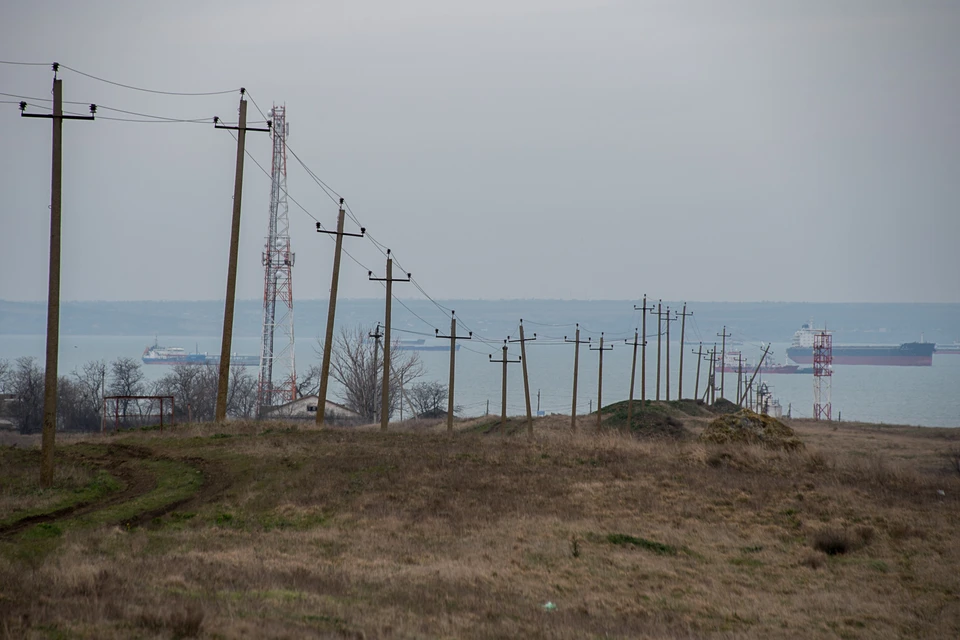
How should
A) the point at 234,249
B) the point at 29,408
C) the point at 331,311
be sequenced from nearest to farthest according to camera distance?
the point at 234,249 < the point at 331,311 < the point at 29,408

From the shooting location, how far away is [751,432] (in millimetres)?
31594

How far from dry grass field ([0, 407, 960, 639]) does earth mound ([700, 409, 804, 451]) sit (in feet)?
11.4

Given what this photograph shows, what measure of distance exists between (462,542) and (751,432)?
18.6 metres

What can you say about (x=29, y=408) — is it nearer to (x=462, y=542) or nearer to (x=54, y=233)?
(x=54, y=233)

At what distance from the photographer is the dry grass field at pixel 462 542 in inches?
406

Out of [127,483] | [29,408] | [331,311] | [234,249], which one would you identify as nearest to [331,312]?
[331,311]

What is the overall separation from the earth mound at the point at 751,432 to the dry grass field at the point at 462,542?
3484 mm

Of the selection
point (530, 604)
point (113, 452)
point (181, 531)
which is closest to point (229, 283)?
point (113, 452)

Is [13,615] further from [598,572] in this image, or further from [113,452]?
[113,452]

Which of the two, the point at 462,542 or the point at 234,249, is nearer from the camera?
the point at 462,542

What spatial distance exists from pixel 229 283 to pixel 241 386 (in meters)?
78.4

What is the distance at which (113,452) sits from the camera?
25.0 m

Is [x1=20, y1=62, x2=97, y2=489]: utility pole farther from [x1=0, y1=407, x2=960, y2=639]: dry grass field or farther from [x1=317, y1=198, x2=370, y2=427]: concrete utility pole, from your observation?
[x1=317, y1=198, x2=370, y2=427]: concrete utility pole

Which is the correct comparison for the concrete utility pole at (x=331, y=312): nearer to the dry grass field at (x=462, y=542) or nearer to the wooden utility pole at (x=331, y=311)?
the wooden utility pole at (x=331, y=311)
